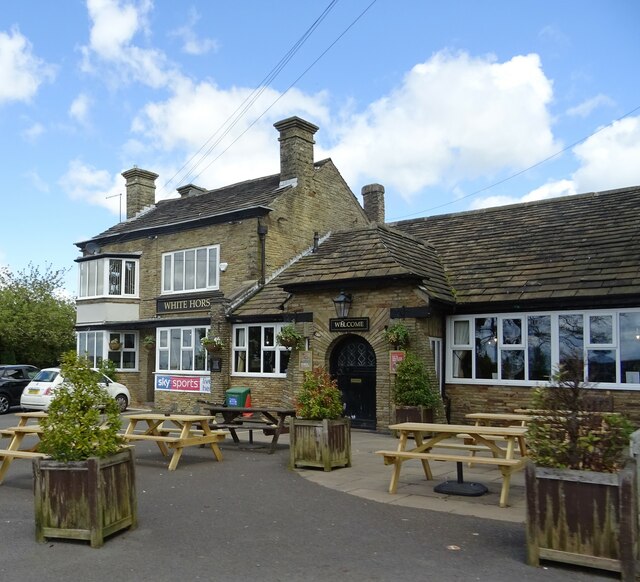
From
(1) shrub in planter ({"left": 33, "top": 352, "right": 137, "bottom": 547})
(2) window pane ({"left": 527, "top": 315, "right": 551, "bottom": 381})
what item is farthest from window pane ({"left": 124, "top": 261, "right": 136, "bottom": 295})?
(1) shrub in planter ({"left": 33, "top": 352, "right": 137, "bottom": 547})

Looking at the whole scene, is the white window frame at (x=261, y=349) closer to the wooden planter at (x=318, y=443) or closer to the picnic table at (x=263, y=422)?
the picnic table at (x=263, y=422)

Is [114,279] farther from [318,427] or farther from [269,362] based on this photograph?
[318,427]

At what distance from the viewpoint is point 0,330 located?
31.1 metres

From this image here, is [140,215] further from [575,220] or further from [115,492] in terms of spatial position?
[115,492]

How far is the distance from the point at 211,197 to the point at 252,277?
637 centimetres

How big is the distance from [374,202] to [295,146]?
5.92 meters

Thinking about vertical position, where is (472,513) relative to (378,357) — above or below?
below

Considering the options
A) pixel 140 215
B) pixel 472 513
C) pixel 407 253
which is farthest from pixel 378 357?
pixel 140 215

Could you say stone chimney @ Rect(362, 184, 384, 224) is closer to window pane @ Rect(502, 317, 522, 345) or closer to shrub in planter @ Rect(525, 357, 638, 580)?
window pane @ Rect(502, 317, 522, 345)

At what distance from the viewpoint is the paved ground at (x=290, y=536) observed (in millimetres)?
5324

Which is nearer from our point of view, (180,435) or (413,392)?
(180,435)

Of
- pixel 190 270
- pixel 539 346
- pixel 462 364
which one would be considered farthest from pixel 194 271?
pixel 539 346

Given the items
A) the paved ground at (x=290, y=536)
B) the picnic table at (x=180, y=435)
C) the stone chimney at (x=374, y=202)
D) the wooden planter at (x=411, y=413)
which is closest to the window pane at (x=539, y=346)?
the wooden planter at (x=411, y=413)

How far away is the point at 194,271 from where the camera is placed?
909 inches
